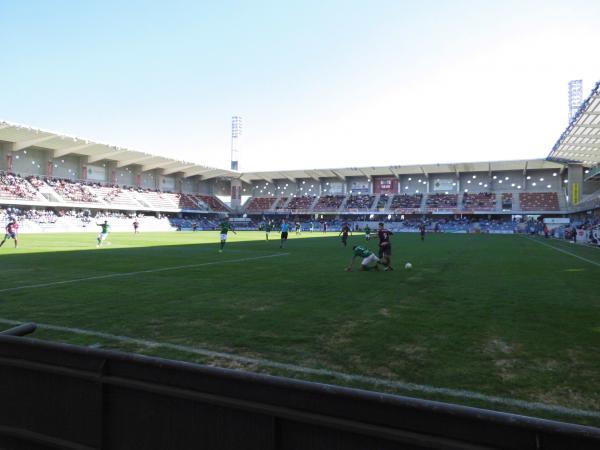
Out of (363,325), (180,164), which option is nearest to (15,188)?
(180,164)

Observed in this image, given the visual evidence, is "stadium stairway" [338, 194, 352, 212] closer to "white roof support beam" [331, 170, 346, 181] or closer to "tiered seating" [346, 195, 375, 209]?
"tiered seating" [346, 195, 375, 209]

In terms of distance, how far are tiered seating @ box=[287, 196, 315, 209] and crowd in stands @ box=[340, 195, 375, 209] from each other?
830 cm

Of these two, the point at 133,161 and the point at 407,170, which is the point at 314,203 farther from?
the point at 133,161

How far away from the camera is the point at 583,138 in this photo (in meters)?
39.8

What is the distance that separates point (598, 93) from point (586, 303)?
25972 millimetres

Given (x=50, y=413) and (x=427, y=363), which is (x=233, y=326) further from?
(x=50, y=413)

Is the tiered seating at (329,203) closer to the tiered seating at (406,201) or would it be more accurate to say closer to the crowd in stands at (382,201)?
the crowd in stands at (382,201)

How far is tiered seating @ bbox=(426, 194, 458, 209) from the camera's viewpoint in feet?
236

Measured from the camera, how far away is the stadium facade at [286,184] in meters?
53.8

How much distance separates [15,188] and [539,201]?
76071mm

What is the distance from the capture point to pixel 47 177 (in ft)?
195

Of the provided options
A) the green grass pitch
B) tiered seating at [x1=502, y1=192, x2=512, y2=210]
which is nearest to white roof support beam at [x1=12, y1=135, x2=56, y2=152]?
the green grass pitch

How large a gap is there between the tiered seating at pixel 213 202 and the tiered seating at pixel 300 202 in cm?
1446

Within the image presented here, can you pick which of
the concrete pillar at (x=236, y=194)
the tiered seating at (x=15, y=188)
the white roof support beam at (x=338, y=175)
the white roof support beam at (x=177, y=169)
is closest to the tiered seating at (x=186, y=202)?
the white roof support beam at (x=177, y=169)
